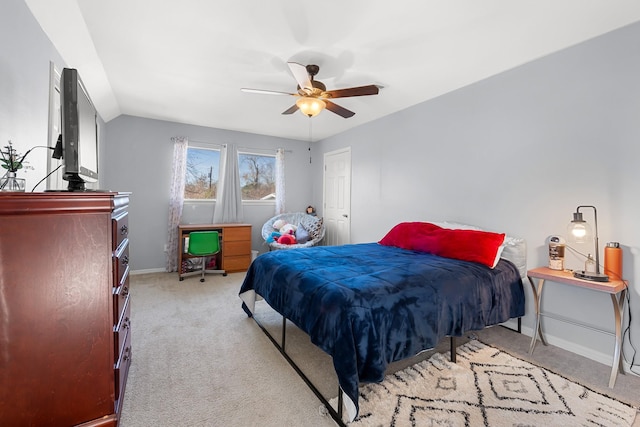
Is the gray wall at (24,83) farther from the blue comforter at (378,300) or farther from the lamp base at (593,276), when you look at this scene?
the lamp base at (593,276)

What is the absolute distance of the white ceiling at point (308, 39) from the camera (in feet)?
6.36

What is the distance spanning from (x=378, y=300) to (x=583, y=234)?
68.8 inches

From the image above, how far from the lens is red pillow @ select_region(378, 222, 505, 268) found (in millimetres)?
2449

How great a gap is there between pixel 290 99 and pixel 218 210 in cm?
251

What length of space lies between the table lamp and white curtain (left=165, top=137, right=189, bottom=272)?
16.4 ft

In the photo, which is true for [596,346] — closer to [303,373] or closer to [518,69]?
[303,373]

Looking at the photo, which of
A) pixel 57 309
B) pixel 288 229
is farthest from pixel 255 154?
pixel 57 309

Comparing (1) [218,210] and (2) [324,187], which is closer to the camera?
(1) [218,210]

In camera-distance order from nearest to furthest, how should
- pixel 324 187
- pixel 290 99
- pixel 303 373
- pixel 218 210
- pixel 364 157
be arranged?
1. pixel 303 373
2. pixel 290 99
3. pixel 364 157
4. pixel 218 210
5. pixel 324 187

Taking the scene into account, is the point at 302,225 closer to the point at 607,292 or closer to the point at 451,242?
the point at 451,242

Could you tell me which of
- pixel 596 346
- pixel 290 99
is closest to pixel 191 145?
pixel 290 99

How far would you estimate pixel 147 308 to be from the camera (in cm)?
312

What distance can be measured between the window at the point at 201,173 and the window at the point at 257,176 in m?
0.47

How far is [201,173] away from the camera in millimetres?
5043
